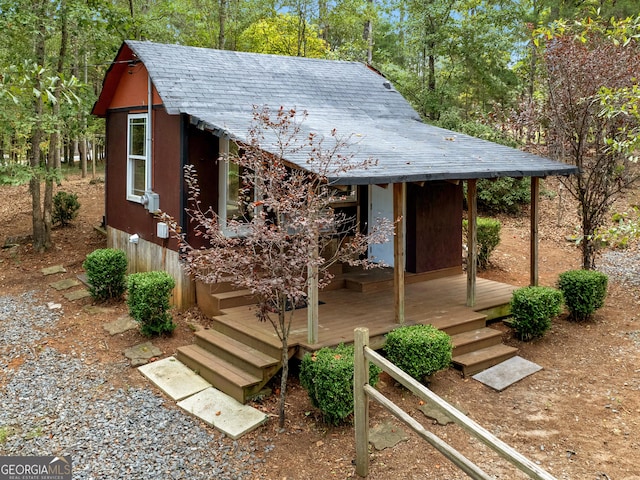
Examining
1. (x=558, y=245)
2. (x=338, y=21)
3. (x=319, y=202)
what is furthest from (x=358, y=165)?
(x=338, y=21)

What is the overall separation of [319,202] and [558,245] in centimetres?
1047

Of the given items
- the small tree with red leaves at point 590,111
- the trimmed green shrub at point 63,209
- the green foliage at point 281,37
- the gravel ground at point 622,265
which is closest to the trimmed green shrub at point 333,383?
the small tree with red leaves at point 590,111

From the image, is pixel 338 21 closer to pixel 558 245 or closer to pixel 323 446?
pixel 558 245

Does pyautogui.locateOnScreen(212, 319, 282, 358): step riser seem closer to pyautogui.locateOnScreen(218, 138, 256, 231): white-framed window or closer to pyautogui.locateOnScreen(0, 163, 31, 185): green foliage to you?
pyautogui.locateOnScreen(218, 138, 256, 231): white-framed window

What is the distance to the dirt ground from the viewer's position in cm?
438

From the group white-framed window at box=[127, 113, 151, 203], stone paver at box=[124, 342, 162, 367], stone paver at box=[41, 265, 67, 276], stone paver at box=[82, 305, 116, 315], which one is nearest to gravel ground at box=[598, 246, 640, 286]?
stone paver at box=[124, 342, 162, 367]

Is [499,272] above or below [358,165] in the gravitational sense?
below

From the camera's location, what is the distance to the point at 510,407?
541 cm

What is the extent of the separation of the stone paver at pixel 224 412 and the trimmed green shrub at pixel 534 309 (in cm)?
388

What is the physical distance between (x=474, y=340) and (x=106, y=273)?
19.0ft

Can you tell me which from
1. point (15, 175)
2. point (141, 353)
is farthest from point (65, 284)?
point (141, 353)

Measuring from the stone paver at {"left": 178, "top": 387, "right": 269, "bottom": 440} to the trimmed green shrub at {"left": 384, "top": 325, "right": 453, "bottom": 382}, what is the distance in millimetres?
1564

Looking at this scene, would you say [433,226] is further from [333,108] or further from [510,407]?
[510,407]

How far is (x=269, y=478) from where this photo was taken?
4.25 m
